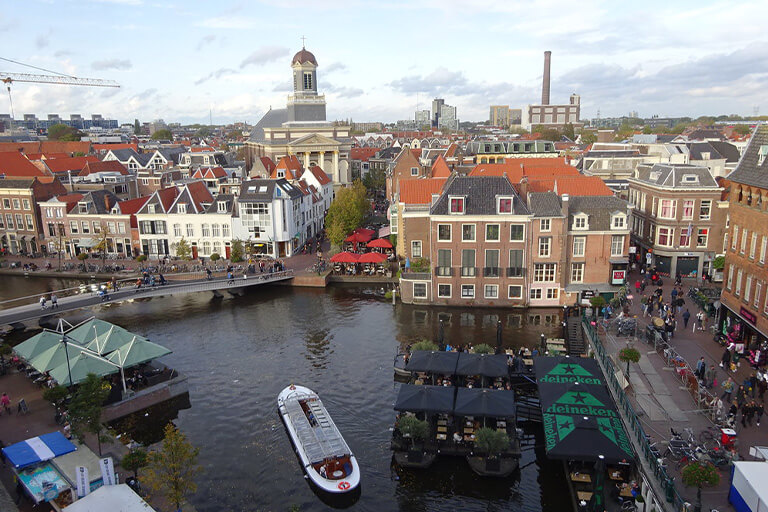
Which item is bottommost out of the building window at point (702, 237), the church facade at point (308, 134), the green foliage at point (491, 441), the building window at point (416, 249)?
the green foliage at point (491, 441)

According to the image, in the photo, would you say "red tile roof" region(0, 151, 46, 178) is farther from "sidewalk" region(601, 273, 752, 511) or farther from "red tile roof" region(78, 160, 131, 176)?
"sidewalk" region(601, 273, 752, 511)

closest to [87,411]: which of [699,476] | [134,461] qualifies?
[134,461]

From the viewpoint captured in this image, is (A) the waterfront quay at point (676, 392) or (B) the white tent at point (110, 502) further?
(A) the waterfront quay at point (676, 392)

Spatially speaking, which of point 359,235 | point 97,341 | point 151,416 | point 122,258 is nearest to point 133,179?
point 122,258

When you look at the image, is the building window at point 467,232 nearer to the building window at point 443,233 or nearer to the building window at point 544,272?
the building window at point 443,233

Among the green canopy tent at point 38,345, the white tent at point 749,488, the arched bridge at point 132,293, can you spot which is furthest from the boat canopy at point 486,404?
the arched bridge at point 132,293

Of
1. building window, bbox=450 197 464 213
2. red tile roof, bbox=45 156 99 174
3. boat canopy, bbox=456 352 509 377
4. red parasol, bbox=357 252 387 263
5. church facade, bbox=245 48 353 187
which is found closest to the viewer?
boat canopy, bbox=456 352 509 377

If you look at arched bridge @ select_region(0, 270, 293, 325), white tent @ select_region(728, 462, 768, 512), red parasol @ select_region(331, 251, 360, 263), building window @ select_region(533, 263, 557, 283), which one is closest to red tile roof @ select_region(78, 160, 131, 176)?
arched bridge @ select_region(0, 270, 293, 325)

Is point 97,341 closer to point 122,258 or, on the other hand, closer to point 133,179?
point 122,258
